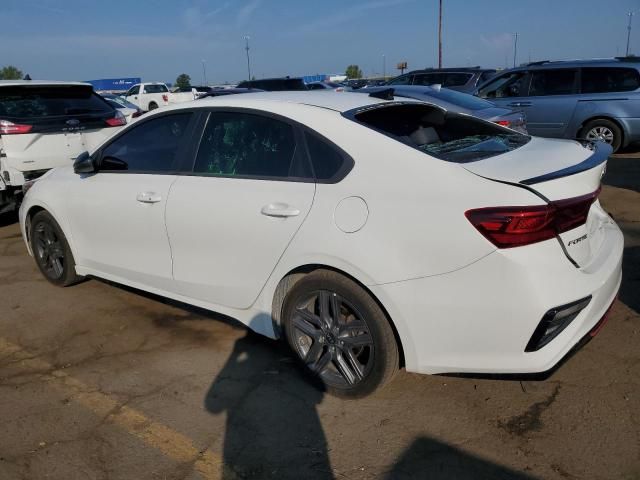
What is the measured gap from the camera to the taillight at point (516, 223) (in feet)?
7.49

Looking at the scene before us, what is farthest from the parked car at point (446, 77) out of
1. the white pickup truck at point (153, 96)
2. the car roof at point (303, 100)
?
the white pickup truck at point (153, 96)

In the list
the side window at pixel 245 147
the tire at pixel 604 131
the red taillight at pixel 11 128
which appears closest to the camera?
the side window at pixel 245 147

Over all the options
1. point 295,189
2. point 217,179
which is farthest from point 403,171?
point 217,179

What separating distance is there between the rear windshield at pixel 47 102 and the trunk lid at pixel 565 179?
224 inches

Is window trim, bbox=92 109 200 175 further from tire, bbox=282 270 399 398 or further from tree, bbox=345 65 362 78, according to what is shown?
tree, bbox=345 65 362 78

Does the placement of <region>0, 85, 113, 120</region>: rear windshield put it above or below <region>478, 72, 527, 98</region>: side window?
above

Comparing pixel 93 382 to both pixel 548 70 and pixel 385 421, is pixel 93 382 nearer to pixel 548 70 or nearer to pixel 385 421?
pixel 385 421

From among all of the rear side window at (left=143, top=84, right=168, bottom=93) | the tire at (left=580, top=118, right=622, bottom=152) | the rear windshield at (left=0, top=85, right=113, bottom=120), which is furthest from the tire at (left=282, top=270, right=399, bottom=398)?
the rear side window at (left=143, top=84, right=168, bottom=93)

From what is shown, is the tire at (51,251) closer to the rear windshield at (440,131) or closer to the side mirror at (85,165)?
the side mirror at (85,165)

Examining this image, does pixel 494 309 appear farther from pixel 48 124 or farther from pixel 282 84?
pixel 282 84

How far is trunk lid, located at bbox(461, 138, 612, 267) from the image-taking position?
2393 millimetres

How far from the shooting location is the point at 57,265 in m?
4.69

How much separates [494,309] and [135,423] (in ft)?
6.21

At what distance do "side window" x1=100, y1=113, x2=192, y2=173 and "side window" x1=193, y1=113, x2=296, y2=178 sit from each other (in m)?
0.26
